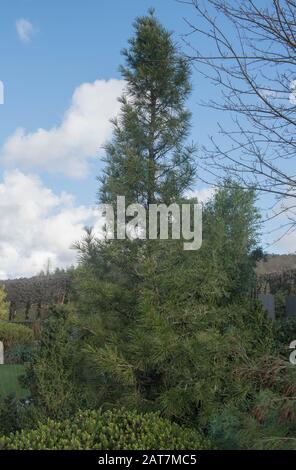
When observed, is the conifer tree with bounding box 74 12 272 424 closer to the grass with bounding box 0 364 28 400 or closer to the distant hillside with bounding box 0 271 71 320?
the grass with bounding box 0 364 28 400

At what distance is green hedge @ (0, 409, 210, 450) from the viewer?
13.4 feet

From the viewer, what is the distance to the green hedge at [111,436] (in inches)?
161

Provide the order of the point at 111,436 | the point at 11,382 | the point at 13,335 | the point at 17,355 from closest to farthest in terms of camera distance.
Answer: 1. the point at 111,436
2. the point at 11,382
3. the point at 17,355
4. the point at 13,335

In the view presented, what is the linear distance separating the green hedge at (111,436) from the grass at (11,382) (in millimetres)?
4558

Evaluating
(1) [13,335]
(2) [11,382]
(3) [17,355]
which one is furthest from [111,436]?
(1) [13,335]

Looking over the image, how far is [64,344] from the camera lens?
5.62 metres

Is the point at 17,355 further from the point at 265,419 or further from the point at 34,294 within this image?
the point at 265,419

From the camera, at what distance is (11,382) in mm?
10648

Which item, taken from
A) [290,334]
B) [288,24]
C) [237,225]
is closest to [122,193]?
[288,24]

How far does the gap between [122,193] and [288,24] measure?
9.40 ft

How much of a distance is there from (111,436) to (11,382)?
23.0 feet

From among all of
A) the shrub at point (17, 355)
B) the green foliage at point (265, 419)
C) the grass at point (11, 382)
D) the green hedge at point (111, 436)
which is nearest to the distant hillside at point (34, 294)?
the shrub at point (17, 355)

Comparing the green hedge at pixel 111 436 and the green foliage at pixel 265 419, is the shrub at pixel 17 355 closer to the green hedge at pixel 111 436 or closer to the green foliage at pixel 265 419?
the green hedge at pixel 111 436

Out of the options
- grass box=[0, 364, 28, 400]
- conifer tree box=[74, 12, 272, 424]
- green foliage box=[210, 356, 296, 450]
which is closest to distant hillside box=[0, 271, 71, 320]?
grass box=[0, 364, 28, 400]
